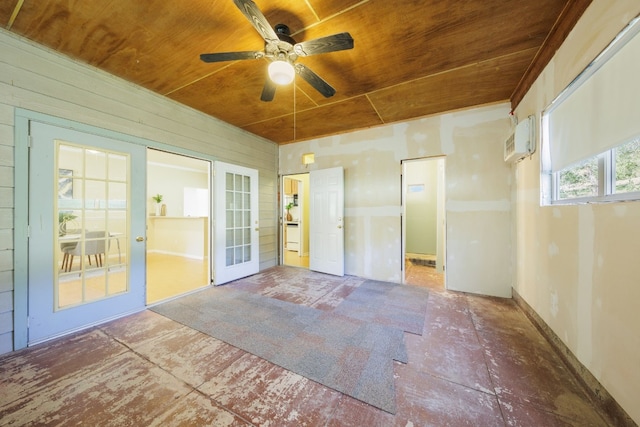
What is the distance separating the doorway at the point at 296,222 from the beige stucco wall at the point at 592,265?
4.20 metres

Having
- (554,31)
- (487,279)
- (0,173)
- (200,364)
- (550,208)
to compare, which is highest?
(554,31)

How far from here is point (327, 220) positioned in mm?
4398

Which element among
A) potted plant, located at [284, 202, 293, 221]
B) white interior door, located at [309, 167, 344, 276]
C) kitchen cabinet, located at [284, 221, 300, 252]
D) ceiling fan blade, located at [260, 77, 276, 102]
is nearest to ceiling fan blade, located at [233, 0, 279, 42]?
ceiling fan blade, located at [260, 77, 276, 102]

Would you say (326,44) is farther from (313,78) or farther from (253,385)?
(253,385)

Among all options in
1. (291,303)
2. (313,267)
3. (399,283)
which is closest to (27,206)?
(291,303)

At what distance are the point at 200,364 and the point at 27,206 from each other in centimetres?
217

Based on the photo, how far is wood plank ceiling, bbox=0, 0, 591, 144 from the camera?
1.71 metres

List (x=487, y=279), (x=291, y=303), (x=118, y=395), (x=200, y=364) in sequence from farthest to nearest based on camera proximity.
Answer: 1. (x=487, y=279)
2. (x=291, y=303)
3. (x=200, y=364)
4. (x=118, y=395)

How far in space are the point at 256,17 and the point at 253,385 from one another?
101 inches

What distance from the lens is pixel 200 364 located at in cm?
181

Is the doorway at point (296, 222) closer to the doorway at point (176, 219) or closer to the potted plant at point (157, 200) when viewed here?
the doorway at point (176, 219)

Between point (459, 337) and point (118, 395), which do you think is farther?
point (459, 337)

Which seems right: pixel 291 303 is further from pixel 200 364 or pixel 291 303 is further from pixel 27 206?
pixel 27 206

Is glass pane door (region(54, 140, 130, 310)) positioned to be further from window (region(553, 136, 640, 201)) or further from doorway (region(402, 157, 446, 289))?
doorway (region(402, 157, 446, 289))
